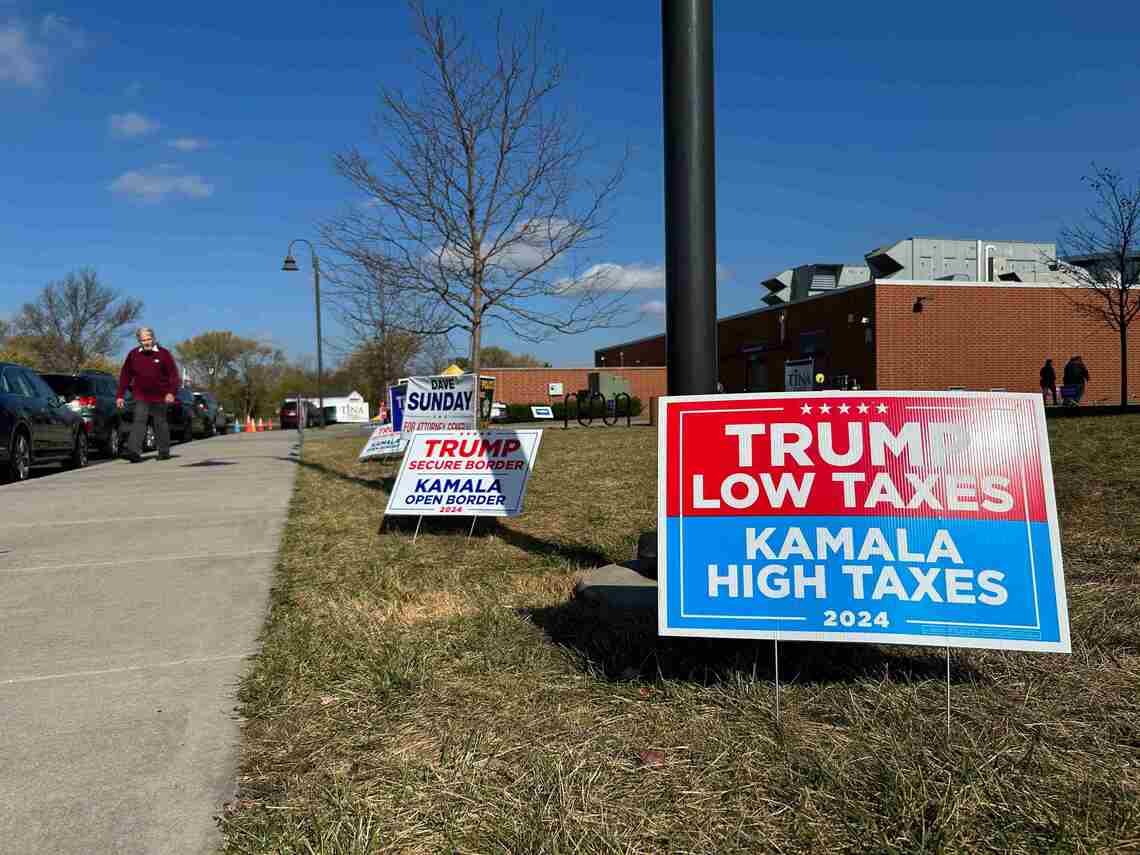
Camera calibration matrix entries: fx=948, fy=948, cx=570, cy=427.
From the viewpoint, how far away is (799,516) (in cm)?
318

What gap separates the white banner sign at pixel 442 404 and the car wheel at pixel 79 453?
26.2 feet

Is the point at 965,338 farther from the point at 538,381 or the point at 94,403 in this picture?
the point at 94,403

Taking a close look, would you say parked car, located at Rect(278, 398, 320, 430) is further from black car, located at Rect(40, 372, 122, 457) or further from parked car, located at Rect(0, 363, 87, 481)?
parked car, located at Rect(0, 363, 87, 481)

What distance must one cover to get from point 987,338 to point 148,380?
2876 cm

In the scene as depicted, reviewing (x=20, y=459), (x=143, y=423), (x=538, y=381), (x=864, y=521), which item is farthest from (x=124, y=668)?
(x=538, y=381)

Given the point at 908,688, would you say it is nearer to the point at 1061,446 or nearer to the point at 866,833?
the point at 866,833

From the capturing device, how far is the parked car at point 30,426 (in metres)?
11.9

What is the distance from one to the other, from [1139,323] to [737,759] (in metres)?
37.6

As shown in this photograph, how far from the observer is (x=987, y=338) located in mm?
33219

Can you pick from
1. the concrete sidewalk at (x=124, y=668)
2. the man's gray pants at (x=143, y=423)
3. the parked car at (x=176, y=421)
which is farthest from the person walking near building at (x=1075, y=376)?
the concrete sidewalk at (x=124, y=668)

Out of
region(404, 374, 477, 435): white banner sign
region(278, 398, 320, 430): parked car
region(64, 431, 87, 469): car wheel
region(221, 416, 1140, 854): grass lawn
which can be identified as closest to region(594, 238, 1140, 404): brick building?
region(64, 431, 87, 469): car wheel

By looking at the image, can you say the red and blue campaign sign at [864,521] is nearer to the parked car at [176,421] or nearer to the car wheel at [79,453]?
the car wheel at [79,453]

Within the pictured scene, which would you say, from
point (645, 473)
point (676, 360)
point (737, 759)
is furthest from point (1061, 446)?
point (737, 759)

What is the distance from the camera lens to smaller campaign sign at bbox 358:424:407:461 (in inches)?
518
